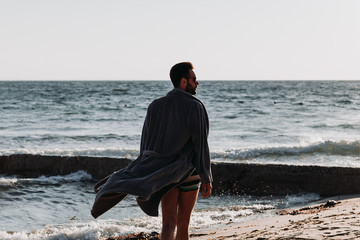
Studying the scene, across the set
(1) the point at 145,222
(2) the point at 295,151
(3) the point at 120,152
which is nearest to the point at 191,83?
(1) the point at 145,222

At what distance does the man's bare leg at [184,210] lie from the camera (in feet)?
10.7

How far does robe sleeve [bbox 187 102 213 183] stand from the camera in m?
3.14

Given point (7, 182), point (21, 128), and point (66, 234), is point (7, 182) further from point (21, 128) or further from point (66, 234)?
point (21, 128)

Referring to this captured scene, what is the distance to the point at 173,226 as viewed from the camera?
10.6 ft

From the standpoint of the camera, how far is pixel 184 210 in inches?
130

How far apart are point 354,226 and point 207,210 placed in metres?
3.45

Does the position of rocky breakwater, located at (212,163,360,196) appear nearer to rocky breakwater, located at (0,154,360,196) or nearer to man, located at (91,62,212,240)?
rocky breakwater, located at (0,154,360,196)

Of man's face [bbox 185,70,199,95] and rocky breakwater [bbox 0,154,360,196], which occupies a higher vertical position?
man's face [bbox 185,70,199,95]

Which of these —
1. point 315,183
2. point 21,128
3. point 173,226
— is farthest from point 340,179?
point 21,128

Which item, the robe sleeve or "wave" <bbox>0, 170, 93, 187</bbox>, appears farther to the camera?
"wave" <bbox>0, 170, 93, 187</bbox>

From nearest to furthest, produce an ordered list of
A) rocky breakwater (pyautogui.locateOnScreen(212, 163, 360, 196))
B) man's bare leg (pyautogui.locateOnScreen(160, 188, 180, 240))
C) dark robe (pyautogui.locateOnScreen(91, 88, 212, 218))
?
dark robe (pyautogui.locateOnScreen(91, 88, 212, 218)), man's bare leg (pyautogui.locateOnScreen(160, 188, 180, 240)), rocky breakwater (pyautogui.locateOnScreen(212, 163, 360, 196))

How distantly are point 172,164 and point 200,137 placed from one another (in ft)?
0.91
